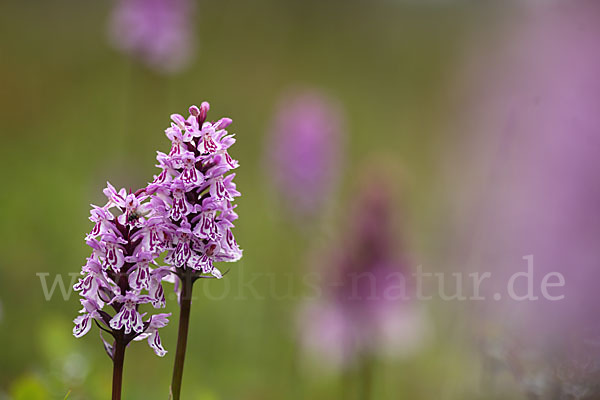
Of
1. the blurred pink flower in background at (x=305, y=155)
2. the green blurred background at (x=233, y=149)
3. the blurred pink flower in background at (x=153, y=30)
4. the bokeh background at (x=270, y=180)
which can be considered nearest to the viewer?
the bokeh background at (x=270, y=180)

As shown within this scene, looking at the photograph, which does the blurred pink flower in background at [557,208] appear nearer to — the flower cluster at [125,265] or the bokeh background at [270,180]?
the bokeh background at [270,180]

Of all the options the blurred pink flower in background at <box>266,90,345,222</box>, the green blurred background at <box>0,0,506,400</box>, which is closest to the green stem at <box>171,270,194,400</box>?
the green blurred background at <box>0,0,506,400</box>

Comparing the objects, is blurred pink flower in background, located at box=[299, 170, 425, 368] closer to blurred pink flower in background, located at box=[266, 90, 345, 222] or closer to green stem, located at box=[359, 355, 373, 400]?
green stem, located at box=[359, 355, 373, 400]

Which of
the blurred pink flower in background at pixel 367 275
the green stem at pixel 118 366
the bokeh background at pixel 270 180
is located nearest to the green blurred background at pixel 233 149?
the bokeh background at pixel 270 180

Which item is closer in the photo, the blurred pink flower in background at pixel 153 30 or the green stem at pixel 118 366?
the green stem at pixel 118 366

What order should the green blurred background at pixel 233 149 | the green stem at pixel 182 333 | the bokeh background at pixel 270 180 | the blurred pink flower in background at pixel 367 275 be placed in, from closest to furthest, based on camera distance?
the green stem at pixel 182 333
the bokeh background at pixel 270 180
the blurred pink flower in background at pixel 367 275
the green blurred background at pixel 233 149

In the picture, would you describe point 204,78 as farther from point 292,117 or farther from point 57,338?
point 57,338

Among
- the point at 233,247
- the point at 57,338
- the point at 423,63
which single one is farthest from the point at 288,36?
the point at 233,247

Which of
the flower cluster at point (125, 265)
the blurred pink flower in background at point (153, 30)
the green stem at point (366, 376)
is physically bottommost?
the green stem at point (366, 376)
